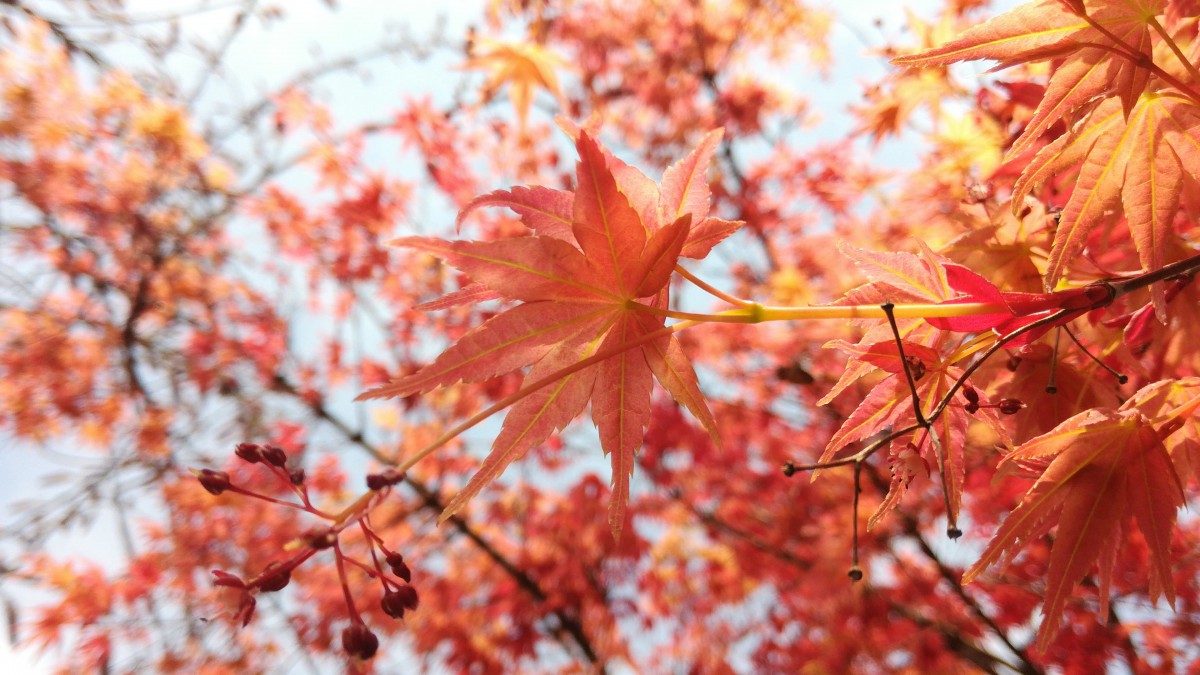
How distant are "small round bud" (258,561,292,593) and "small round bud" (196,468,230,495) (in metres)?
0.12

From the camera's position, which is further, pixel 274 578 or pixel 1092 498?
pixel 1092 498

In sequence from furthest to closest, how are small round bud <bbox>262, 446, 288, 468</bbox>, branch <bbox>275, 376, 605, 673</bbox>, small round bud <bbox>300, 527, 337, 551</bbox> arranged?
branch <bbox>275, 376, 605, 673</bbox> < small round bud <bbox>262, 446, 288, 468</bbox> < small round bud <bbox>300, 527, 337, 551</bbox>

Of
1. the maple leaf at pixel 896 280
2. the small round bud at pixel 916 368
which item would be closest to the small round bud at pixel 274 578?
the maple leaf at pixel 896 280

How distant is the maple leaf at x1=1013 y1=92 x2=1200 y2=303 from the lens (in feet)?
2.53

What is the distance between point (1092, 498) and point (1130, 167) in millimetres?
406

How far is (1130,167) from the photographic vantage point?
2.62 feet

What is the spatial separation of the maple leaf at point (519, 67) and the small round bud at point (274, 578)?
2.66m

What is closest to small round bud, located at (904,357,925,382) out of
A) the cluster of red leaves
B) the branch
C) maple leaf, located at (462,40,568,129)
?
the cluster of red leaves

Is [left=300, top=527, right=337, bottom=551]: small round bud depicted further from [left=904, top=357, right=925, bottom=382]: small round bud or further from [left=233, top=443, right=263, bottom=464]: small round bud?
[left=904, top=357, right=925, bottom=382]: small round bud

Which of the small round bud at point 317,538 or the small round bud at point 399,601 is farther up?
the small round bud at point 317,538

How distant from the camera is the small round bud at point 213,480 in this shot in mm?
716

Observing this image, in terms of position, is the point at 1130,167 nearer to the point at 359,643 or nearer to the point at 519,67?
the point at 359,643

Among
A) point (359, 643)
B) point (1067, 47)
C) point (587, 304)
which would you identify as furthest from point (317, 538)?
point (1067, 47)

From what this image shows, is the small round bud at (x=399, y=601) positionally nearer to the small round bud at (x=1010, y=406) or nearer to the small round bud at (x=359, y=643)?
the small round bud at (x=359, y=643)
